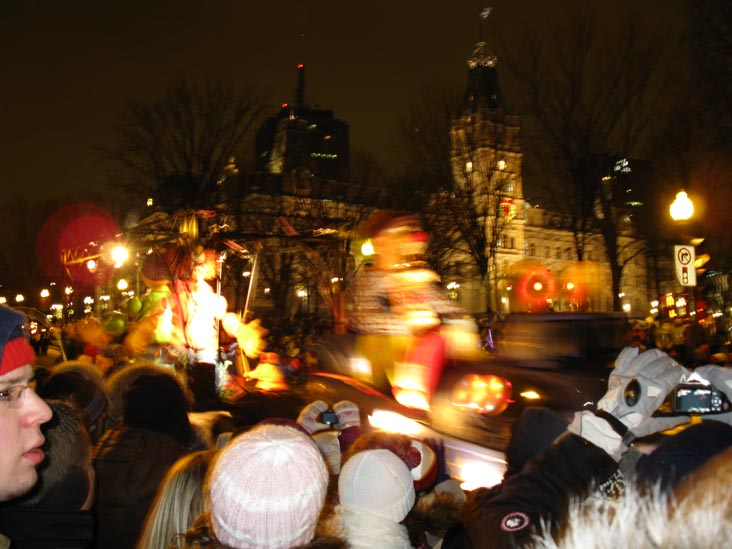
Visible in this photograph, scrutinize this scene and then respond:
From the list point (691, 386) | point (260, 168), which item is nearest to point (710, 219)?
point (691, 386)

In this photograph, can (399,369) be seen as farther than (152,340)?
No

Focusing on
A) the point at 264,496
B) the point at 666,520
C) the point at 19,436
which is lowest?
the point at 264,496

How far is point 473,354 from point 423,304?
2.27 feet

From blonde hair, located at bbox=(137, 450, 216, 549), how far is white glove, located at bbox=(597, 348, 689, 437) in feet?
5.25

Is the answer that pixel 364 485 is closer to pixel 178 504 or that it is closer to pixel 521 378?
pixel 178 504

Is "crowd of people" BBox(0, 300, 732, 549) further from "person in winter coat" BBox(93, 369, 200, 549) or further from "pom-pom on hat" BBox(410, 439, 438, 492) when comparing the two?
"pom-pom on hat" BBox(410, 439, 438, 492)

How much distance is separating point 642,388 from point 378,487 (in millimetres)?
1058

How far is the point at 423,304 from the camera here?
6.18 m

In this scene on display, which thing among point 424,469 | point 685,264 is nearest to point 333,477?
point 424,469

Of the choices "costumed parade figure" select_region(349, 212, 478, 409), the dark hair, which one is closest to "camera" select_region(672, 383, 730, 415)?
the dark hair

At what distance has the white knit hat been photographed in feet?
7.96

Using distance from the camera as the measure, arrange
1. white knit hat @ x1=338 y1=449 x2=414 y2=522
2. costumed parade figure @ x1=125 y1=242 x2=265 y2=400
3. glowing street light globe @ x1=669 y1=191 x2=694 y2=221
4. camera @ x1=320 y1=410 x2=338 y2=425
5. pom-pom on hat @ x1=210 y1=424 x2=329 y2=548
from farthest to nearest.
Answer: glowing street light globe @ x1=669 y1=191 x2=694 y2=221
costumed parade figure @ x1=125 y1=242 x2=265 y2=400
camera @ x1=320 y1=410 x2=338 y2=425
white knit hat @ x1=338 y1=449 x2=414 y2=522
pom-pom on hat @ x1=210 y1=424 x2=329 y2=548

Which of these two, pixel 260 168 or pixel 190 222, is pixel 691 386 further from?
pixel 260 168

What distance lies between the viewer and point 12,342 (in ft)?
5.75
